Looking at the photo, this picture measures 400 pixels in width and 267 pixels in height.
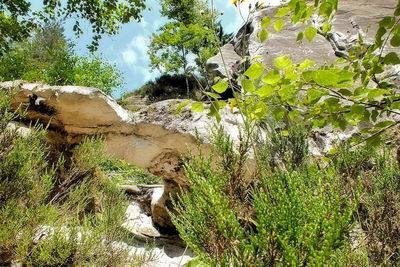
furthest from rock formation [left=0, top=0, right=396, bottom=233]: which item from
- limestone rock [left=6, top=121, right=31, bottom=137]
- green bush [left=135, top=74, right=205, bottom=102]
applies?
green bush [left=135, top=74, right=205, bottom=102]

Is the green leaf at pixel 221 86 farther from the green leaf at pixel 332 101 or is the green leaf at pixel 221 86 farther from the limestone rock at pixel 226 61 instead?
the limestone rock at pixel 226 61

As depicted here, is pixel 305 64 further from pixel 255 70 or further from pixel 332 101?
pixel 255 70

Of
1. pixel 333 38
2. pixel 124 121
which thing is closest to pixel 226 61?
pixel 333 38

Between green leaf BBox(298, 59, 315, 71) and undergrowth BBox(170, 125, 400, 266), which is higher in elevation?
green leaf BBox(298, 59, 315, 71)

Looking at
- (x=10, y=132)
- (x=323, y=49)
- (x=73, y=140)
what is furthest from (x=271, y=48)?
(x=10, y=132)

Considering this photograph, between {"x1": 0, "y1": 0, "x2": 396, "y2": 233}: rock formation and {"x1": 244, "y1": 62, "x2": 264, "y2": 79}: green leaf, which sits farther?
{"x1": 0, "y1": 0, "x2": 396, "y2": 233}: rock formation

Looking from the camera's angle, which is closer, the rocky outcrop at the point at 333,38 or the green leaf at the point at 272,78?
the green leaf at the point at 272,78

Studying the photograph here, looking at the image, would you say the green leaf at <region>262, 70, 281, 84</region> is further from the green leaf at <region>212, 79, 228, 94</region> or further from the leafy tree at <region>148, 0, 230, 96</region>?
the leafy tree at <region>148, 0, 230, 96</region>

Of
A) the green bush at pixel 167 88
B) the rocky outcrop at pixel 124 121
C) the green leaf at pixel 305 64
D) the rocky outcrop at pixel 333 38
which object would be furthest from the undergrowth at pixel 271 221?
the green bush at pixel 167 88

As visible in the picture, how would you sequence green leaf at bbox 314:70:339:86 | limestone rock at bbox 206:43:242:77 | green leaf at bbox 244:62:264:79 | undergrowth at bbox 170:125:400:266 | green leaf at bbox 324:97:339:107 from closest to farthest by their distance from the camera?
1. undergrowth at bbox 170:125:400:266
2. green leaf at bbox 314:70:339:86
3. green leaf at bbox 244:62:264:79
4. green leaf at bbox 324:97:339:107
5. limestone rock at bbox 206:43:242:77

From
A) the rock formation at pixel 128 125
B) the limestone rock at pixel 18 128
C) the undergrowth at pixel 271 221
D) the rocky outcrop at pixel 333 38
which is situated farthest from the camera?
the rocky outcrop at pixel 333 38

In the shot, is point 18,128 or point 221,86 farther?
point 18,128

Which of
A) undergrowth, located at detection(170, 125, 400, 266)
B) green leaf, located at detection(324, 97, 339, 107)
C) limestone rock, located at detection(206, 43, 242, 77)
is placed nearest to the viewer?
undergrowth, located at detection(170, 125, 400, 266)

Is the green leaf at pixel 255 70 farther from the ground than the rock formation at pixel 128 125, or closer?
farther from the ground
